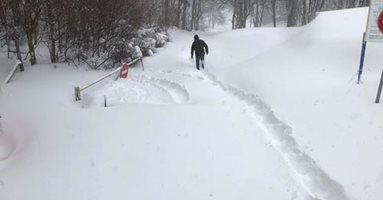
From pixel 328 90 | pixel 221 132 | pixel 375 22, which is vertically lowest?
pixel 221 132

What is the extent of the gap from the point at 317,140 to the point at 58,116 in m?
6.27

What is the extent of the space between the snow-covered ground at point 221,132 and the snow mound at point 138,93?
0.16 ft

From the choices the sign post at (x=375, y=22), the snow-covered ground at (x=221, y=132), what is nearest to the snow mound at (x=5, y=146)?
the snow-covered ground at (x=221, y=132)

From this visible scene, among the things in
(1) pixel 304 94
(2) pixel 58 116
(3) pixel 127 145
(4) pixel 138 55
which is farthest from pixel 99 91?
(1) pixel 304 94

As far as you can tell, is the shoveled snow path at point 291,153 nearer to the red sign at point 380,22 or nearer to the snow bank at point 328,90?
the snow bank at point 328,90

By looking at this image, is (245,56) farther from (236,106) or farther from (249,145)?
(249,145)

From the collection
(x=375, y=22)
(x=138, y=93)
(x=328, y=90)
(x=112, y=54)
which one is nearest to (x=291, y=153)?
(x=328, y=90)

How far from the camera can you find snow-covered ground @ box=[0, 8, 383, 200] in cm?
680

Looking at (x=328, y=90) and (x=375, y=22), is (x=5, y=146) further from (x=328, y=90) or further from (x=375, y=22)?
(x=375, y=22)

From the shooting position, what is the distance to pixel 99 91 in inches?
546

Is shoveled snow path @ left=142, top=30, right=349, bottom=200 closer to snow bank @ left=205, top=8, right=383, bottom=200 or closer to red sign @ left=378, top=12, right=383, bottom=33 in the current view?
snow bank @ left=205, top=8, right=383, bottom=200

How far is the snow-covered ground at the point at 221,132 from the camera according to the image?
6.80 meters

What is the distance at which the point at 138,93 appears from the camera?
13602mm

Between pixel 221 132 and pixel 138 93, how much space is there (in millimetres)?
5216
